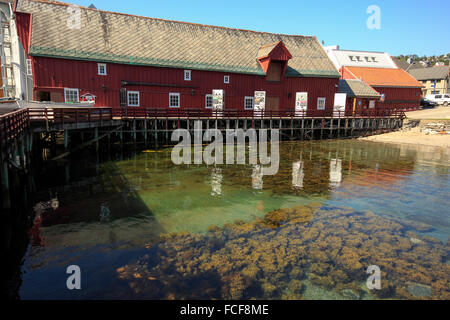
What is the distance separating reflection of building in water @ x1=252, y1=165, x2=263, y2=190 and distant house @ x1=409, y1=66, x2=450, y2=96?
5964cm

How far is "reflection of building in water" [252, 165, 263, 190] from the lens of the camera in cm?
1495

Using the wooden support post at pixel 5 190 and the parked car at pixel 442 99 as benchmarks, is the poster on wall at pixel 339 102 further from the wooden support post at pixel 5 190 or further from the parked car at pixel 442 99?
the wooden support post at pixel 5 190

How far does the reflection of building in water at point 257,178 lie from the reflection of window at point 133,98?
13.7 m

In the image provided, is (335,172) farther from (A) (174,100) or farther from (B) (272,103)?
(A) (174,100)

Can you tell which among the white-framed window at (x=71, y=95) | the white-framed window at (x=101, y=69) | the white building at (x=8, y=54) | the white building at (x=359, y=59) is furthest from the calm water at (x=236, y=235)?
the white building at (x=359, y=59)

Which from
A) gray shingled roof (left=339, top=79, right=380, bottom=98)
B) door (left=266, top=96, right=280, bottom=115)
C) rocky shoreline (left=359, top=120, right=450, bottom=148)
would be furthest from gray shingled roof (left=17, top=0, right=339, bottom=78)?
rocky shoreline (left=359, top=120, right=450, bottom=148)

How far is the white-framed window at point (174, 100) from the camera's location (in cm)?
2888

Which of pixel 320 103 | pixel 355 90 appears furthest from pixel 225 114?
pixel 355 90

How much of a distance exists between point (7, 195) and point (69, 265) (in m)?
4.29

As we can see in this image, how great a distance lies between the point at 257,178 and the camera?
16453 millimetres

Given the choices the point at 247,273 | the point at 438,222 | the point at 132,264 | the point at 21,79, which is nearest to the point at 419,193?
the point at 438,222

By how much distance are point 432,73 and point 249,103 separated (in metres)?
53.9

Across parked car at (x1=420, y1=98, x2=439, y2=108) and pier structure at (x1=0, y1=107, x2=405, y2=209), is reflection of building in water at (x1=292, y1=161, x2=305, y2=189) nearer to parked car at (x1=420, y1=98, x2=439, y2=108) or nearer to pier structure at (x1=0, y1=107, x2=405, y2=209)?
pier structure at (x1=0, y1=107, x2=405, y2=209)
